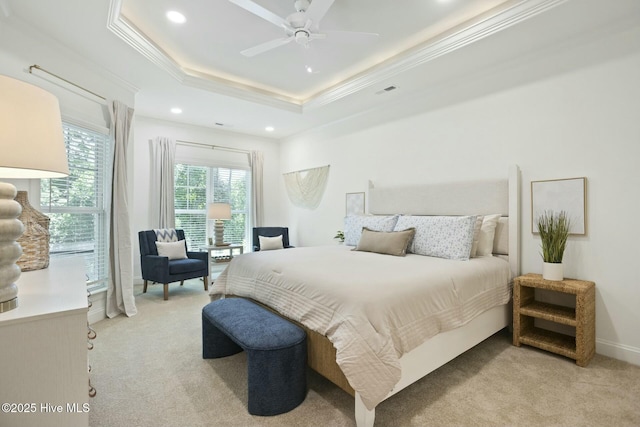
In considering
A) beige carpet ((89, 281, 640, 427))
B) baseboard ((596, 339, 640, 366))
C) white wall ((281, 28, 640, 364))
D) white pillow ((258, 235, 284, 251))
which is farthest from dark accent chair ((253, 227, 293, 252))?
baseboard ((596, 339, 640, 366))

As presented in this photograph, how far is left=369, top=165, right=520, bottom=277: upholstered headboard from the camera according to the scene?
302cm

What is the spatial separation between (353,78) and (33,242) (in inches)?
137

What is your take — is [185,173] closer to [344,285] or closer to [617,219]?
[344,285]

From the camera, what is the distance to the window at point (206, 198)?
17.9ft

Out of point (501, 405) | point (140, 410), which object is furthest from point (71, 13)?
point (501, 405)

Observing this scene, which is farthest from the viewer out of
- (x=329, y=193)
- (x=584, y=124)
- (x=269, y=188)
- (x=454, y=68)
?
(x=269, y=188)

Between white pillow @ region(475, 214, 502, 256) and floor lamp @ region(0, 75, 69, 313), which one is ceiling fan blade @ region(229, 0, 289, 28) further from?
white pillow @ region(475, 214, 502, 256)

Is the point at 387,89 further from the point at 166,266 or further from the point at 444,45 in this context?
the point at 166,266

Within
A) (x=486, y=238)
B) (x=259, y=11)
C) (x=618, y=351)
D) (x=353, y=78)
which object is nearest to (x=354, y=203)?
(x=353, y=78)

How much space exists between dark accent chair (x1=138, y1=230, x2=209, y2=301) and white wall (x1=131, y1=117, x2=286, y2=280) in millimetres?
546

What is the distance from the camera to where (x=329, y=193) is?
17.3 feet

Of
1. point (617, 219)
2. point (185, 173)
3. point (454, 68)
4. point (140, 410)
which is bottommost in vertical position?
point (140, 410)

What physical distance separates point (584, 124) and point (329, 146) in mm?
3368

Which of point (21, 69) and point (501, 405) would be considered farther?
point (21, 69)
